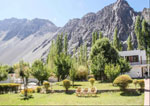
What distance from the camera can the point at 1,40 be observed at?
579 ft

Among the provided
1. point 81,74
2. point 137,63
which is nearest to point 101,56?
point 81,74

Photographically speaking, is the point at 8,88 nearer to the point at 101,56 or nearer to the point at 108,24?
the point at 101,56

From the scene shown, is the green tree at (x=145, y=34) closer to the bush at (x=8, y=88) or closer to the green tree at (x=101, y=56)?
the green tree at (x=101, y=56)

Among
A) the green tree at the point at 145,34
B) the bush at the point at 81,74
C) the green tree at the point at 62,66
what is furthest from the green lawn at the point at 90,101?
the green tree at the point at 145,34

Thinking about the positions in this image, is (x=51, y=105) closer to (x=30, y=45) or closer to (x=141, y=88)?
(x=141, y=88)

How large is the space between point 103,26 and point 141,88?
293 ft

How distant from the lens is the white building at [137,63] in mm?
30320

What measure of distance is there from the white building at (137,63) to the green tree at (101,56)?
545 centimetres

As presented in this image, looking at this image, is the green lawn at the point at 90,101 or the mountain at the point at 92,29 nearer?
the green lawn at the point at 90,101

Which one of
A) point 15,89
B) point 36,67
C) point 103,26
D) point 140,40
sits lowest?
point 15,89

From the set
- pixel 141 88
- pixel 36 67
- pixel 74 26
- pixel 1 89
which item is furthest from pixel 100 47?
pixel 74 26

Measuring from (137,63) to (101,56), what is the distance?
31.3 ft

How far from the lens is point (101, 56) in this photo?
2664 cm

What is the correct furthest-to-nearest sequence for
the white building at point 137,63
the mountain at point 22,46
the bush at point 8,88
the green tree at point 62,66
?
the mountain at point 22,46 → the white building at point 137,63 → the green tree at point 62,66 → the bush at point 8,88
